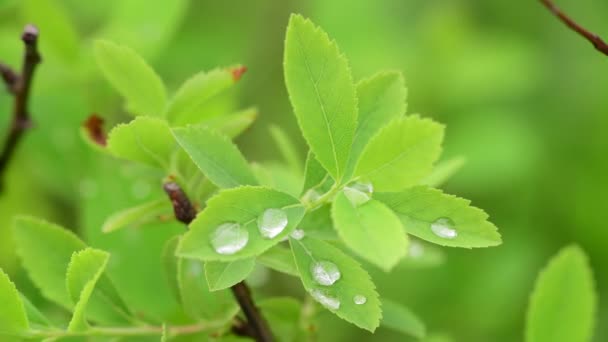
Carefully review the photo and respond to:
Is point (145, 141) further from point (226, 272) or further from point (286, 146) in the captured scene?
point (286, 146)

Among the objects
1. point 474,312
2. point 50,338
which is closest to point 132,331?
point 50,338

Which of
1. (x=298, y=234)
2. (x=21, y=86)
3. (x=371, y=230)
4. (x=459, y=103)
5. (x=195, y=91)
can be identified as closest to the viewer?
(x=371, y=230)

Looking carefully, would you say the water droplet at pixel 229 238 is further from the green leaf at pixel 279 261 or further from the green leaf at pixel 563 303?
the green leaf at pixel 563 303

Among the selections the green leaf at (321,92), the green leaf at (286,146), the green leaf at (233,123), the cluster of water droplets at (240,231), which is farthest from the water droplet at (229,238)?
the green leaf at (286,146)

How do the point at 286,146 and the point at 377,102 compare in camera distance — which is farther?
the point at 286,146

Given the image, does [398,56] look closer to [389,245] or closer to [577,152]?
[577,152]

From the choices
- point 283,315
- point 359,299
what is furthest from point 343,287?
point 283,315

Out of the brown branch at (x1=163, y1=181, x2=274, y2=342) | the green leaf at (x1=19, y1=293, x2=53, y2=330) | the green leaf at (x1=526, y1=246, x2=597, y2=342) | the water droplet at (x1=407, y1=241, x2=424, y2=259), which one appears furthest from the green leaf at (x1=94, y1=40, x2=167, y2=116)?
the green leaf at (x1=526, y1=246, x2=597, y2=342)

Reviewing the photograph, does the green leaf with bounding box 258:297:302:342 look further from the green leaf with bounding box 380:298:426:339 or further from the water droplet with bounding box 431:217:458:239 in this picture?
the water droplet with bounding box 431:217:458:239
